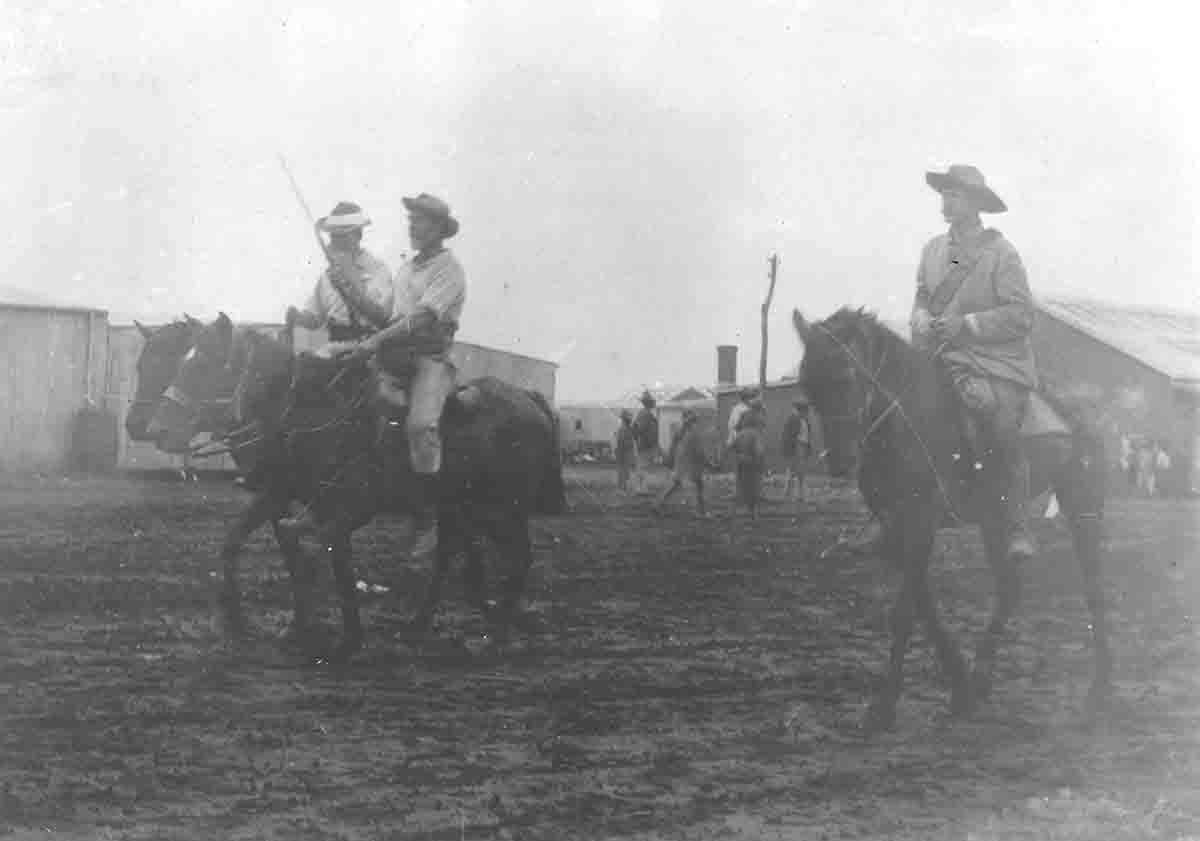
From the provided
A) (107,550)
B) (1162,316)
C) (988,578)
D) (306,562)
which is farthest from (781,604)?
(1162,316)

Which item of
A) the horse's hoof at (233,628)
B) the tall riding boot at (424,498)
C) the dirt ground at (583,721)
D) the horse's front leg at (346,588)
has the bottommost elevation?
the dirt ground at (583,721)

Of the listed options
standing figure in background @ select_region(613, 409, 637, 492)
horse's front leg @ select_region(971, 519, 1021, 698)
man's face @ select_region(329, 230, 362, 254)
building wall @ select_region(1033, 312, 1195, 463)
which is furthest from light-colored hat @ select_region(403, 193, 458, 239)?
building wall @ select_region(1033, 312, 1195, 463)

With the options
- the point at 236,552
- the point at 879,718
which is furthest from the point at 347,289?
the point at 879,718

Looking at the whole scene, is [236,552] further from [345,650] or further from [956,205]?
[956,205]

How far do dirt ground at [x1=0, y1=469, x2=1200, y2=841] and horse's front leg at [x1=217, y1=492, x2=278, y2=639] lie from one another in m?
0.22

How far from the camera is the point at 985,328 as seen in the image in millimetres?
7848

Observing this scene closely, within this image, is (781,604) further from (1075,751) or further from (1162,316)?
(1162,316)

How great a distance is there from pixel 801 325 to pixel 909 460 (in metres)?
0.96

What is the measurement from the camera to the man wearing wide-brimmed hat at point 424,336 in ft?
28.9

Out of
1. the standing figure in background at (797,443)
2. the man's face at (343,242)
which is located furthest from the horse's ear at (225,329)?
the standing figure in background at (797,443)

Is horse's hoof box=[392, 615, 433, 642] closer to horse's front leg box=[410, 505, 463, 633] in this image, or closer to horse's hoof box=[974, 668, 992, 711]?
horse's front leg box=[410, 505, 463, 633]

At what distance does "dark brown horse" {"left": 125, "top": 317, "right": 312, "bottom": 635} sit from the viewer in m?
8.56

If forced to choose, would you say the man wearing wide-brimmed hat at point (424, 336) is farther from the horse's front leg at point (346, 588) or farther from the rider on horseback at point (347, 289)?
the horse's front leg at point (346, 588)

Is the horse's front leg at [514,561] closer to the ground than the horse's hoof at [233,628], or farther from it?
farther from it
